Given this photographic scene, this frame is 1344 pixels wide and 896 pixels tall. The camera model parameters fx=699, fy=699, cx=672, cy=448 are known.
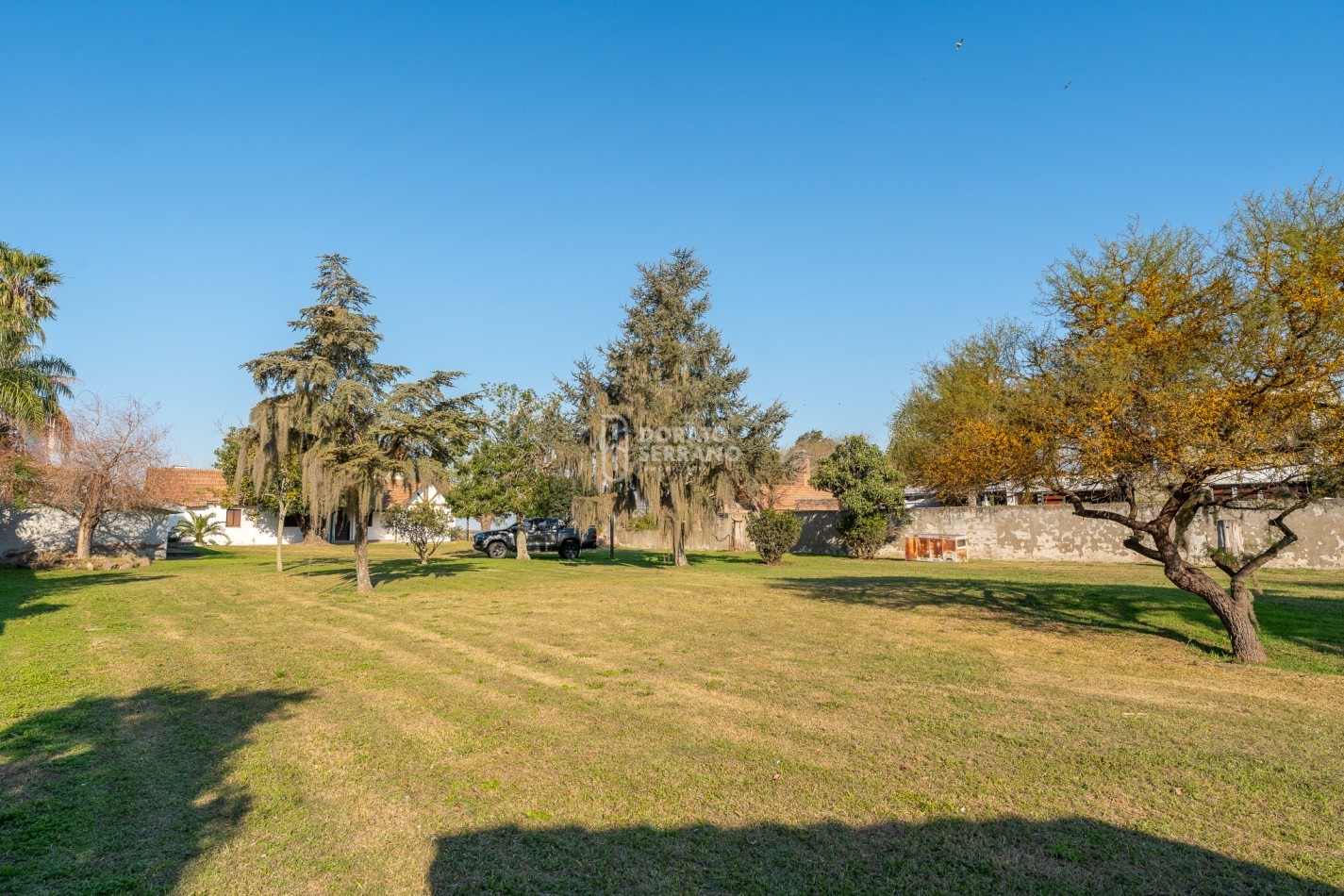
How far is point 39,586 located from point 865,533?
26.9 metres

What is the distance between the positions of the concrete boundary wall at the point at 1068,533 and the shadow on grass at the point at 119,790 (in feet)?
66.0

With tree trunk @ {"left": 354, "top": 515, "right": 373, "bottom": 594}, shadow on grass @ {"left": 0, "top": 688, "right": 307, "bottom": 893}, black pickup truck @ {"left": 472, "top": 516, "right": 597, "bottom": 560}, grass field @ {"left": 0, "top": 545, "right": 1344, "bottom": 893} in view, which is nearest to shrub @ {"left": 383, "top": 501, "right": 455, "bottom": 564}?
tree trunk @ {"left": 354, "top": 515, "right": 373, "bottom": 594}

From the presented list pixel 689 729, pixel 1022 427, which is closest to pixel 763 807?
pixel 689 729

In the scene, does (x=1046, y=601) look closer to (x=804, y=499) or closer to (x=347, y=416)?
(x=347, y=416)

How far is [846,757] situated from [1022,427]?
640cm

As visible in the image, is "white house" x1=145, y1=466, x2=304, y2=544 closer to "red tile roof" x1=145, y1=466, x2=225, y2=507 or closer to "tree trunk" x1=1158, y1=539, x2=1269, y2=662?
"red tile roof" x1=145, y1=466, x2=225, y2=507

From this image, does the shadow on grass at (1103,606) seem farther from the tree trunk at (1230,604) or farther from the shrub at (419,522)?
the shrub at (419,522)

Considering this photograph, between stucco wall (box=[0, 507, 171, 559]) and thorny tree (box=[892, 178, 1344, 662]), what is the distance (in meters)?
29.8

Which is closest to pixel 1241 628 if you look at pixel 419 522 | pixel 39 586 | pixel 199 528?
pixel 419 522

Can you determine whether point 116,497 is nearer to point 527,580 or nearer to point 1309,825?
point 527,580

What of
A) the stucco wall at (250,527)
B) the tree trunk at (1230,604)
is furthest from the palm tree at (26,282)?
the tree trunk at (1230,604)

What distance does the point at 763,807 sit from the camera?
4305 millimetres

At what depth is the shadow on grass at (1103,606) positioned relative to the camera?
10.3 m

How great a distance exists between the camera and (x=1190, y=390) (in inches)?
345
